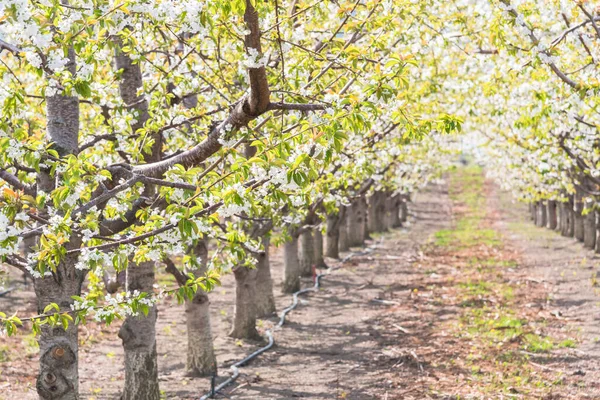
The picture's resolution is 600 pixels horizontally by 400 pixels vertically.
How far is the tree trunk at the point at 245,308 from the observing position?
14.9m

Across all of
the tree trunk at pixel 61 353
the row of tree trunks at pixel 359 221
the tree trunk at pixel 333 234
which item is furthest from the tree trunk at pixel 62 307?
the tree trunk at pixel 333 234

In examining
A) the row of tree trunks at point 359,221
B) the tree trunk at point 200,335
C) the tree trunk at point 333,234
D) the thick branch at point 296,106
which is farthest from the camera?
the row of tree trunks at point 359,221

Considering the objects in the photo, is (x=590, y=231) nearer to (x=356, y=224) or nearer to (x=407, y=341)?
(x=356, y=224)

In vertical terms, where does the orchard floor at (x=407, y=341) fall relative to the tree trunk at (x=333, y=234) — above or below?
below

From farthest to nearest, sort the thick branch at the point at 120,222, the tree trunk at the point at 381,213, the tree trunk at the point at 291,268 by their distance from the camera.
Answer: the tree trunk at the point at 381,213 → the tree trunk at the point at 291,268 → the thick branch at the point at 120,222

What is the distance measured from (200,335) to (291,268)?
8477mm

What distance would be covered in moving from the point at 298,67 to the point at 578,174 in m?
19.1

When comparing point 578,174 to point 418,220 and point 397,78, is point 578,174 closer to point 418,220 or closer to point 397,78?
point 397,78

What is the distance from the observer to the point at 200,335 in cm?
1240

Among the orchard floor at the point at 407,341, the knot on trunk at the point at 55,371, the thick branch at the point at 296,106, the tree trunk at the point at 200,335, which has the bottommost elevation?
the orchard floor at the point at 407,341

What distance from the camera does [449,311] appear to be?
1792 cm

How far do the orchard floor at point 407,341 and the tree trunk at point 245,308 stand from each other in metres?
0.36

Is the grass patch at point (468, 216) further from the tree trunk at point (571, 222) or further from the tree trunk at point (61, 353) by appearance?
the tree trunk at point (61, 353)

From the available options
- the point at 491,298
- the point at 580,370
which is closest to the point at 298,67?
the point at 580,370
